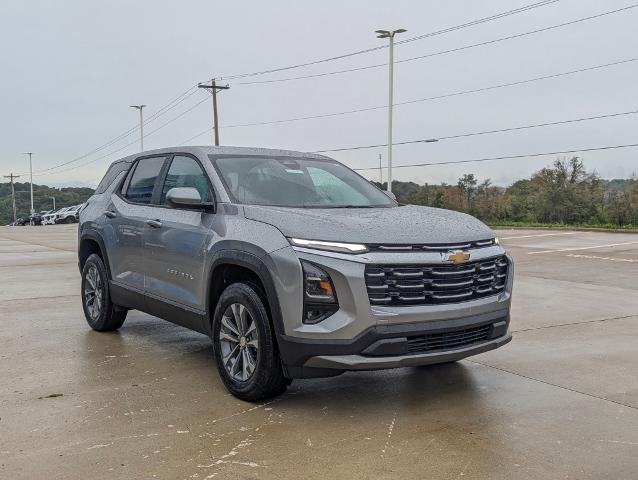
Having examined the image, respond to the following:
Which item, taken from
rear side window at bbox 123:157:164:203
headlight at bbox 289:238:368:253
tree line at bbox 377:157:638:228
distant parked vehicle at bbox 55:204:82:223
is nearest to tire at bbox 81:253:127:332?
rear side window at bbox 123:157:164:203

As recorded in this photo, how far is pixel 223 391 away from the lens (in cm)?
481

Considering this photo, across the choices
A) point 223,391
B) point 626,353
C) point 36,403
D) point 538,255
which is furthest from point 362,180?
point 538,255

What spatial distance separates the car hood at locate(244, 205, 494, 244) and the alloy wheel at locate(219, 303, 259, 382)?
0.68 meters

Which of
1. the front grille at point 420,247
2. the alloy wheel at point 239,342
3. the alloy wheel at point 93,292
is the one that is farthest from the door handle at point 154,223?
the front grille at point 420,247

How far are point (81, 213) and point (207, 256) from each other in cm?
309

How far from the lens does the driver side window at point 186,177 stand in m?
5.21

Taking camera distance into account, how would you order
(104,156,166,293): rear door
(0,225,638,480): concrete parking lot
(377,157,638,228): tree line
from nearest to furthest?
1. (0,225,638,480): concrete parking lot
2. (104,156,166,293): rear door
3. (377,157,638,228): tree line

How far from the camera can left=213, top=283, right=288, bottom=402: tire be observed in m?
4.32

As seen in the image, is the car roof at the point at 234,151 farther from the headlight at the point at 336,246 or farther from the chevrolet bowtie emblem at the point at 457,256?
the chevrolet bowtie emblem at the point at 457,256

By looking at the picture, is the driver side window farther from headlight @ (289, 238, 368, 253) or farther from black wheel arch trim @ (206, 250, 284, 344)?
headlight @ (289, 238, 368, 253)

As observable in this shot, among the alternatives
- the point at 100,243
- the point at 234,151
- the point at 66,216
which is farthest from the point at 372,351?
the point at 66,216

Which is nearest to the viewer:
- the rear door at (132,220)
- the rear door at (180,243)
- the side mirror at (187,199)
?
the side mirror at (187,199)

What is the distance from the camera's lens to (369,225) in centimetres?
427

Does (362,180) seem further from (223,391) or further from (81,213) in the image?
(81,213)
